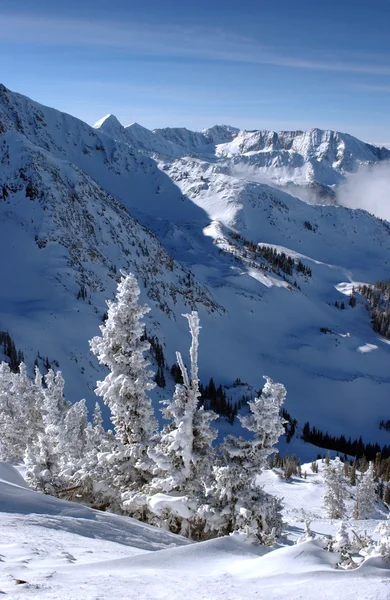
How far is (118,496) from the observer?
2092 cm

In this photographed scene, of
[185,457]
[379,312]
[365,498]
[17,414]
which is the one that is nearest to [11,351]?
[17,414]

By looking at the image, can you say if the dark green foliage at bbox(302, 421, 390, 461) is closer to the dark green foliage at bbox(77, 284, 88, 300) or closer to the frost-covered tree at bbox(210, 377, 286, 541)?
the dark green foliage at bbox(77, 284, 88, 300)

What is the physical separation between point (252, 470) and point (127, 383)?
6371 mm

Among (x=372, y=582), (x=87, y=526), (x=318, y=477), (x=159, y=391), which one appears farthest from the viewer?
(x=159, y=391)

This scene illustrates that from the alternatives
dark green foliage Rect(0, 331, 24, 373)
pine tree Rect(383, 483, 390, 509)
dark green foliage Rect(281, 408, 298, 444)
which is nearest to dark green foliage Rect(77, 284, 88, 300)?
dark green foliage Rect(0, 331, 24, 373)

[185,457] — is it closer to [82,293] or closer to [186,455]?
[186,455]

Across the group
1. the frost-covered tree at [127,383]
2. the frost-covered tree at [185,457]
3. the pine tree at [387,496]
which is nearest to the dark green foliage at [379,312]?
the pine tree at [387,496]

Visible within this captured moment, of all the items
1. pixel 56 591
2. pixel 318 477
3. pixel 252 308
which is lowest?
pixel 318 477

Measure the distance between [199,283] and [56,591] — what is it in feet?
478

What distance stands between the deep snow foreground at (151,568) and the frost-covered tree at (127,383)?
252 inches

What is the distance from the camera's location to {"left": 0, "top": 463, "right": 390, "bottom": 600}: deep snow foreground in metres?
8.35

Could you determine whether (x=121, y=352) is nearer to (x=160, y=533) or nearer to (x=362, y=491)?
(x=160, y=533)

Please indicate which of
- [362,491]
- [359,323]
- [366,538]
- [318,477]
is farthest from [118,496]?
[359,323]

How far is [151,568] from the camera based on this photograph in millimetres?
10258
